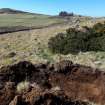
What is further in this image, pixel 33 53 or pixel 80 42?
pixel 33 53

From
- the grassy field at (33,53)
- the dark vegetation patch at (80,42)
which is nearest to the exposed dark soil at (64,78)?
the grassy field at (33,53)

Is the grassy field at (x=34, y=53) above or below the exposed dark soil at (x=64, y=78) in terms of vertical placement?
below

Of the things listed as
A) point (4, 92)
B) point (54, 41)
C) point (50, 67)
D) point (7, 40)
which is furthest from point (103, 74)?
point (7, 40)

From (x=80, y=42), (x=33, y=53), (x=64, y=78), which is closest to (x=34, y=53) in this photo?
(x=33, y=53)

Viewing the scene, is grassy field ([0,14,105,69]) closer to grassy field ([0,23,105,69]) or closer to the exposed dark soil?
grassy field ([0,23,105,69])

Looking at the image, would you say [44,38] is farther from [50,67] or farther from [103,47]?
[50,67]

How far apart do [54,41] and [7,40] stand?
8470 mm

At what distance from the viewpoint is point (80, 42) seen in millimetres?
24516

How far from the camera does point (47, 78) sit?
15234mm

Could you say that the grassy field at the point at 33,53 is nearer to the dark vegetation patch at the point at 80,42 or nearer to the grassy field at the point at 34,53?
the grassy field at the point at 34,53

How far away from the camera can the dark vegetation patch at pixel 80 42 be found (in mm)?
23906

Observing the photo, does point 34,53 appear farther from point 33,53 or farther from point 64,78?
point 64,78

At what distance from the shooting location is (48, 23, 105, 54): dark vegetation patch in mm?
23906

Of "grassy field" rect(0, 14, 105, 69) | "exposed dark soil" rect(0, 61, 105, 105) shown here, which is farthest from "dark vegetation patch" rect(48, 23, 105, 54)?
"exposed dark soil" rect(0, 61, 105, 105)
